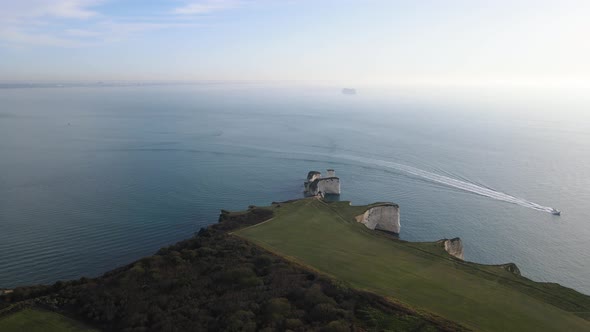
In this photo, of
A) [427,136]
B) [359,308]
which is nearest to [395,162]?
[427,136]

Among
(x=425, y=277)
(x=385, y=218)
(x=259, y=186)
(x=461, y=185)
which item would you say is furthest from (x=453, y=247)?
(x=259, y=186)

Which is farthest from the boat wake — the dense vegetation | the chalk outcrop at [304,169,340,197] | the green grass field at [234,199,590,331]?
the dense vegetation

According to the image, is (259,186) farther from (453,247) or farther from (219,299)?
(219,299)

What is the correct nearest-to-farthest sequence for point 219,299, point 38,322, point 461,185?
point 38,322 < point 219,299 < point 461,185

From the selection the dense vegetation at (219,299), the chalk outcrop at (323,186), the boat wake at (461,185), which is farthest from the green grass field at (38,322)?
the boat wake at (461,185)

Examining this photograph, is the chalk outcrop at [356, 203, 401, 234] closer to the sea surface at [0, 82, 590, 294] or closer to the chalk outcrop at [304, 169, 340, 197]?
the sea surface at [0, 82, 590, 294]

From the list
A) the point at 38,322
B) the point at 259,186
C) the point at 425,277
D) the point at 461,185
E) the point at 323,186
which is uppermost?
the point at 461,185
